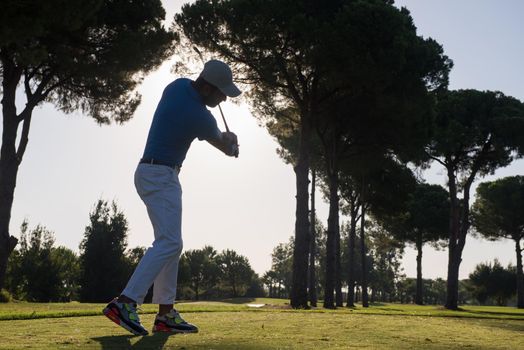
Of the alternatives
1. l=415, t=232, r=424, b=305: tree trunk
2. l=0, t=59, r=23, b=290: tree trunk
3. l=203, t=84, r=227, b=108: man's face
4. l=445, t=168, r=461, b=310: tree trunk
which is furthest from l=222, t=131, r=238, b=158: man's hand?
l=415, t=232, r=424, b=305: tree trunk

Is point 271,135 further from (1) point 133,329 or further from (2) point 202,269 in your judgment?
(2) point 202,269

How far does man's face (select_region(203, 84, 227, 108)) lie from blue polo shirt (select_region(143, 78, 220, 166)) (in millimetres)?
122

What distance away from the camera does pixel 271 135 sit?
31875 millimetres

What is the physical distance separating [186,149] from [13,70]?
16886 millimetres

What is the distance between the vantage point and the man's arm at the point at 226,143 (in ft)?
15.0

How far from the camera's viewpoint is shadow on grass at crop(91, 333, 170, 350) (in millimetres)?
3379

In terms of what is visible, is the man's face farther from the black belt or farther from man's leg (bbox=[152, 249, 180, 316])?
man's leg (bbox=[152, 249, 180, 316])

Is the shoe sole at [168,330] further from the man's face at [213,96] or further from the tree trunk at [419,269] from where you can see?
the tree trunk at [419,269]

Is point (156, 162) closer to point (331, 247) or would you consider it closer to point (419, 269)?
point (331, 247)

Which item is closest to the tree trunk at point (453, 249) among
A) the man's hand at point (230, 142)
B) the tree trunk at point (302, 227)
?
the tree trunk at point (302, 227)

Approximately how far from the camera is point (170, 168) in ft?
14.6

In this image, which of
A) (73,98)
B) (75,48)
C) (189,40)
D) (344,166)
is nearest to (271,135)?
(344,166)

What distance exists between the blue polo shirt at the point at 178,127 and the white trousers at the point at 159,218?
141mm

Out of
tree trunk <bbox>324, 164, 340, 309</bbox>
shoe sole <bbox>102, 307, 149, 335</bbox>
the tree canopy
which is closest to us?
shoe sole <bbox>102, 307, 149, 335</bbox>
